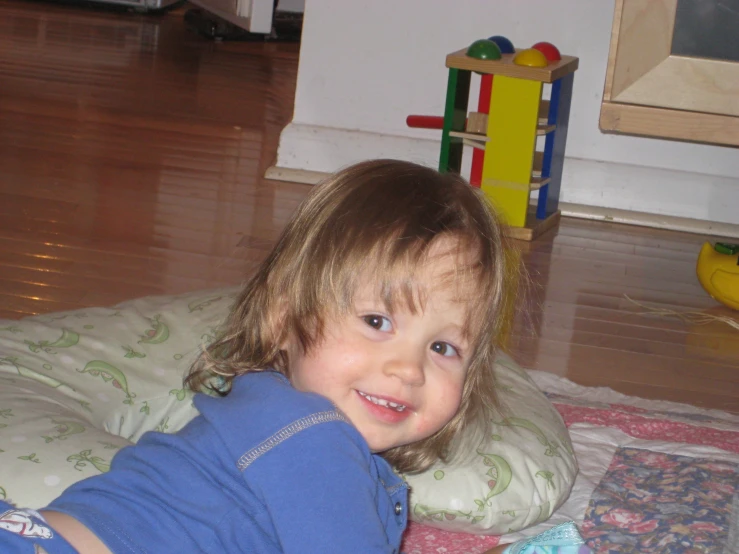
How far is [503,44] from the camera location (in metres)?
2.36

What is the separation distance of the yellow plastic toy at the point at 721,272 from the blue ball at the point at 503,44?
0.66m

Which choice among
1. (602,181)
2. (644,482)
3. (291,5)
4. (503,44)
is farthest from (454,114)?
(291,5)

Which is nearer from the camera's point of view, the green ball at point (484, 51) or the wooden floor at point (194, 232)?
the wooden floor at point (194, 232)

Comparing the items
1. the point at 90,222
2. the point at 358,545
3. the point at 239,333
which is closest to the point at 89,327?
the point at 239,333

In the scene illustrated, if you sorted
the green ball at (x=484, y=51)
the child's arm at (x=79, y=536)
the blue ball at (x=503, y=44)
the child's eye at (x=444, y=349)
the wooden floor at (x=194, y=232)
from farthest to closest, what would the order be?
the blue ball at (x=503, y=44) < the green ball at (x=484, y=51) < the wooden floor at (x=194, y=232) < the child's eye at (x=444, y=349) < the child's arm at (x=79, y=536)

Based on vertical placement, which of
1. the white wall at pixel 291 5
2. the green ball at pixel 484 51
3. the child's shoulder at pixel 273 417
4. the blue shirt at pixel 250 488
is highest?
the white wall at pixel 291 5

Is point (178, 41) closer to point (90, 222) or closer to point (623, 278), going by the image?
point (90, 222)

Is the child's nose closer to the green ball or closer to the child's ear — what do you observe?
the child's ear

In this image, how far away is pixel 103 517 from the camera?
0.75 metres

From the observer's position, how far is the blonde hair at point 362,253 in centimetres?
83

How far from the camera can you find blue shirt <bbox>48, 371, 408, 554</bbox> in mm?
743

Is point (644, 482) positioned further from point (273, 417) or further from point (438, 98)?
point (438, 98)

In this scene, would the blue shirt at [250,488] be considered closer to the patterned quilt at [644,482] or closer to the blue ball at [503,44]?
the patterned quilt at [644,482]

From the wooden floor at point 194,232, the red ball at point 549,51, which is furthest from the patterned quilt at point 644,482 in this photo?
the red ball at point 549,51
